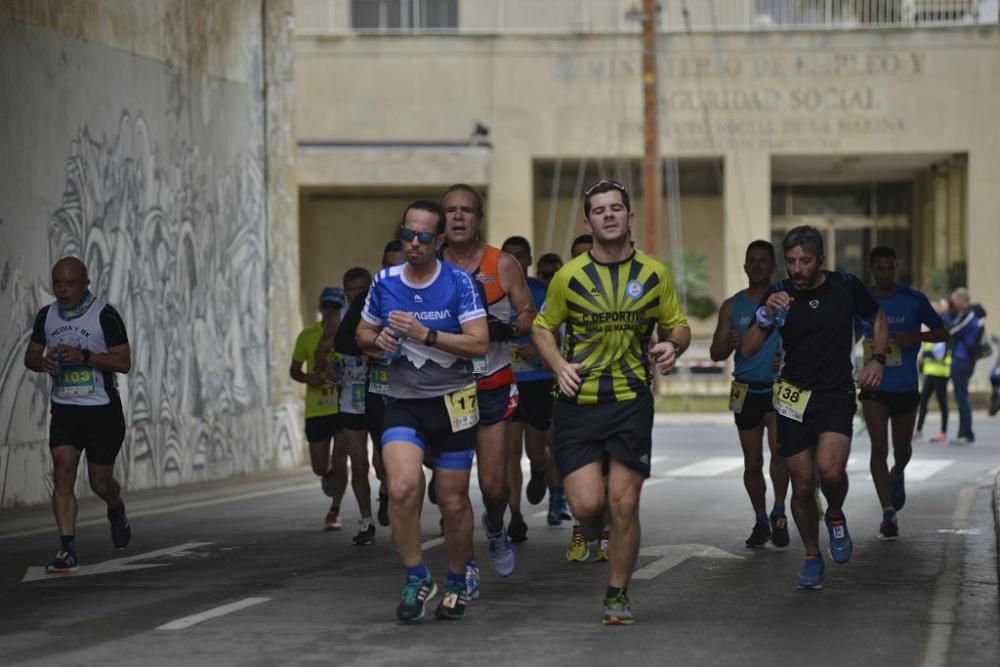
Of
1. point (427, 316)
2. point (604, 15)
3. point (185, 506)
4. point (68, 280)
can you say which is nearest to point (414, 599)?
point (427, 316)

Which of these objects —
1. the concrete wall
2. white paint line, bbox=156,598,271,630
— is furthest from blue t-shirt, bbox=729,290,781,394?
the concrete wall

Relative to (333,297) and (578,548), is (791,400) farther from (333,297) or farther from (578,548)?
(333,297)

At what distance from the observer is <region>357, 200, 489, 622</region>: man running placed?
9.65 m

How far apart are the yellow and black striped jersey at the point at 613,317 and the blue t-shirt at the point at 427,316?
0.49 metres

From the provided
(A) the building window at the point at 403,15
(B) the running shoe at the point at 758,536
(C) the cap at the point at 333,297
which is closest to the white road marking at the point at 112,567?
(C) the cap at the point at 333,297

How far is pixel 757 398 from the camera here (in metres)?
13.5

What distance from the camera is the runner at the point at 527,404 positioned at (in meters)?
13.6

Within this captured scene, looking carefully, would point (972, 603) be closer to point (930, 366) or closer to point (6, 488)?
point (6, 488)

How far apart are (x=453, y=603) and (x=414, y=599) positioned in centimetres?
23

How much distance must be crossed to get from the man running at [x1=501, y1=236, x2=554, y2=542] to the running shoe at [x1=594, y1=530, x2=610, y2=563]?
0.96 m

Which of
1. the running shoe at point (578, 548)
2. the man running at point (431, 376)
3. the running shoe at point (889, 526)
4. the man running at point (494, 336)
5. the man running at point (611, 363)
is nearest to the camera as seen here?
Result: the man running at point (611, 363)

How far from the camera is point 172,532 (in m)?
15.1

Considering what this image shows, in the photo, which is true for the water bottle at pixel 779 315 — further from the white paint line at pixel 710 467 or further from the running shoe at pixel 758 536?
the white paint line at pixel 710 467

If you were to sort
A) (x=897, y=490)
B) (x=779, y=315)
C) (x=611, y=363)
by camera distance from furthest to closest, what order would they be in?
(x=897, y=490) → (x=779, y=315) → (x=611, y=363)
